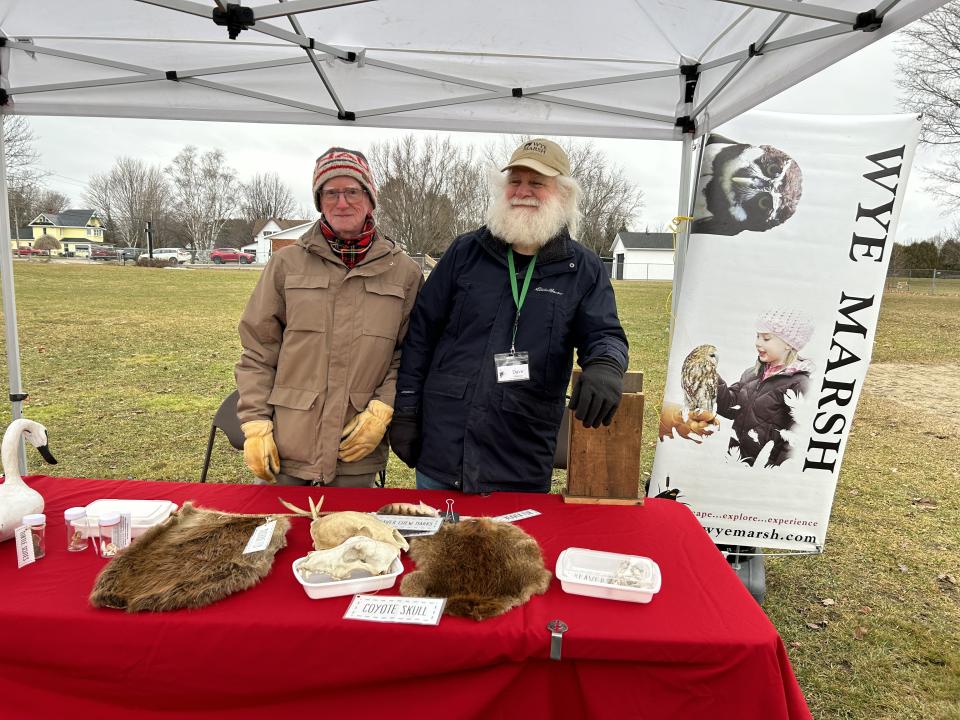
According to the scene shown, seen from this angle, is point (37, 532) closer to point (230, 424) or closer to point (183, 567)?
point (183, 567)

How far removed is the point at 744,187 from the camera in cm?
270

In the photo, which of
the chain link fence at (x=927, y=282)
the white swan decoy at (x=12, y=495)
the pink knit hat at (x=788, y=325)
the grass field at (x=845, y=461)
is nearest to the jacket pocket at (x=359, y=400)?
the white swan decoy at (x=12, y=495)

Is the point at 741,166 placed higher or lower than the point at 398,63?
lower

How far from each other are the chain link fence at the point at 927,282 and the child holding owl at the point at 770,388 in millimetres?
22625

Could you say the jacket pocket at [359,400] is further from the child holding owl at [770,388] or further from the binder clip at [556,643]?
the child holding owl at [770,388]

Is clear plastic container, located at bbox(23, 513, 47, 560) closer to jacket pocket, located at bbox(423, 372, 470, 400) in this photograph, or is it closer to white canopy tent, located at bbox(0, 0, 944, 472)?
jacket pocket, located at bbox(423, 372, 470, 400)

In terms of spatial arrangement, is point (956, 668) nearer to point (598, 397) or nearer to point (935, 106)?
point (598, 397)

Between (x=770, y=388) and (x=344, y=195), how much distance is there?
2.12 metres

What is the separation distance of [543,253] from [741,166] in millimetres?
1282

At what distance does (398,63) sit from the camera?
10.1 feet

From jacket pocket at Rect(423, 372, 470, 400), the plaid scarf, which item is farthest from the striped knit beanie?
jacket pocket at Rect(423, 372, 470, 400)

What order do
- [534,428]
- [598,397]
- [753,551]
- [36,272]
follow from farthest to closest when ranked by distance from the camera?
1. [36,272]
2. [753,551]
3. [534,428]
4. [598,397]

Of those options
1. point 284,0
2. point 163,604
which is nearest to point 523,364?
point 163,604

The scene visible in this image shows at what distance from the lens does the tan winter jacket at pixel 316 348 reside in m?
2.16
